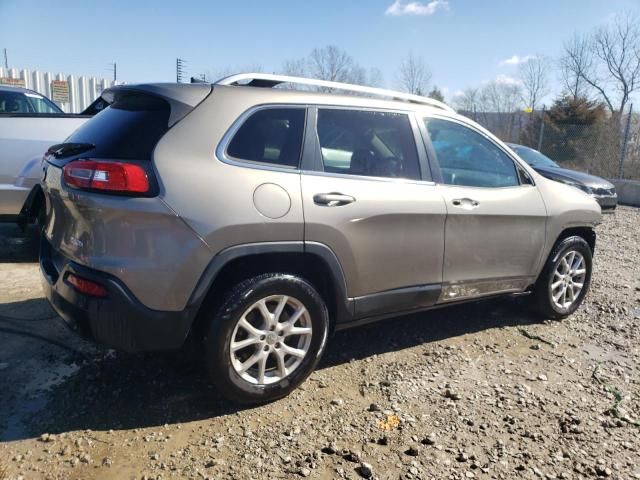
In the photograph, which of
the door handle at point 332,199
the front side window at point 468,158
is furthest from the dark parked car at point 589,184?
the door handle at point 332,199

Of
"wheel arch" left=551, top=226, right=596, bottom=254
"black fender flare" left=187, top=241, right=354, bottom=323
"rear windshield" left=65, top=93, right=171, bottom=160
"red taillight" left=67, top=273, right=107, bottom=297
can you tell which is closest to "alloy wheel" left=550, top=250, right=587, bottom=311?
"wheel arch" left=551, top=226, right=596, bottom=254

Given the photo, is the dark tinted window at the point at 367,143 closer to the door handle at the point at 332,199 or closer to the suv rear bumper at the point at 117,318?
the door handle at the point at 332,199

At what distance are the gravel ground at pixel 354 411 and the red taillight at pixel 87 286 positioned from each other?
2.47 ft

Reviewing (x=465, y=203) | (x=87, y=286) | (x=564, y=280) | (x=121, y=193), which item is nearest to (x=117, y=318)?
(x=87, y=286)

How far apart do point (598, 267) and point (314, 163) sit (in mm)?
5139

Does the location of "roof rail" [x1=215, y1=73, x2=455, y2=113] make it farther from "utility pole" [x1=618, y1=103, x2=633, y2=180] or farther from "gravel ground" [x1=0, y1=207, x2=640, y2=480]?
"utility pole" [x1=618, y1=103, x2=633, y2=180]

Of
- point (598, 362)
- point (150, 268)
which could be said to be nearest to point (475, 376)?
point (598, 362)

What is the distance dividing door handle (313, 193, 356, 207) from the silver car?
14 mm

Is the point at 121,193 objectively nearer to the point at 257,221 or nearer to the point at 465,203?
the point at 257,221

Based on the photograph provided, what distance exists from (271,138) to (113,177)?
2.95 feet

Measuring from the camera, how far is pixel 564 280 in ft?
15.3

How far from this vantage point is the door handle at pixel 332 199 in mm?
3029

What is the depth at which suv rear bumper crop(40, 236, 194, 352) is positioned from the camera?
2602 millimetres

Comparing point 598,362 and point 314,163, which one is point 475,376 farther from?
point 314,163
